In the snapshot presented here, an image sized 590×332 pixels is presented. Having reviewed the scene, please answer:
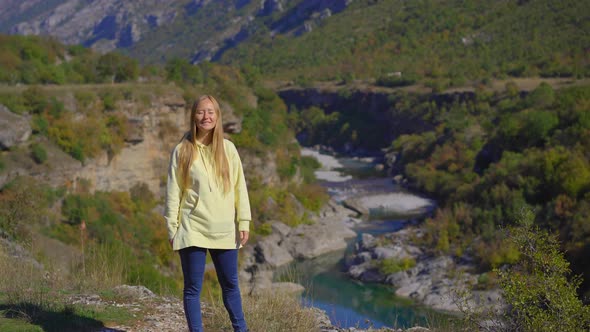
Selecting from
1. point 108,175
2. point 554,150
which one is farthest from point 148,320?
point 554,150

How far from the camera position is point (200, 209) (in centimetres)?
406

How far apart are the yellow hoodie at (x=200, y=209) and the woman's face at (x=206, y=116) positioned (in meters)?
0.13

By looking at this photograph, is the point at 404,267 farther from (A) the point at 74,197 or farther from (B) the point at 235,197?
(B) the point at 235,197

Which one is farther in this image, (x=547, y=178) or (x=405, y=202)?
(x=405, y=202)

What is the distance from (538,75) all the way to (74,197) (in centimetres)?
4215

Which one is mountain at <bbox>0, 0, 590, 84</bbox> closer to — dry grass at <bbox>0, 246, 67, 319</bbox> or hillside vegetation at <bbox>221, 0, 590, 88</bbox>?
hillside vegetation at <bbox>221, 0, 590, 88</bbox>

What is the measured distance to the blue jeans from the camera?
13.4 ft

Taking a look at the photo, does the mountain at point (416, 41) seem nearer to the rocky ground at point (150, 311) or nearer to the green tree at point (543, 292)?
the rocky ground at point (150, 311)

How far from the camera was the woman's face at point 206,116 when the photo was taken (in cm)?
416

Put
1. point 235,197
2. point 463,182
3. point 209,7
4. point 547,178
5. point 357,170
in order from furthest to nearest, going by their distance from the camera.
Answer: point 209,7, point 357,170, point 463,182, point 547,178, point 235,197

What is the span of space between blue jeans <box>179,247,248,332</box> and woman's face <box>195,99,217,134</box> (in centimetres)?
79

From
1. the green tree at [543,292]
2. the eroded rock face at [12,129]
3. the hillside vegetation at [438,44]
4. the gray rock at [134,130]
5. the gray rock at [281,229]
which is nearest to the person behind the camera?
the green tree at [543,292]

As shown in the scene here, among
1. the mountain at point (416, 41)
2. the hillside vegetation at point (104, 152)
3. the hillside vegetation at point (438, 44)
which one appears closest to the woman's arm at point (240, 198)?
the hillside vegetation at point (104, 152)

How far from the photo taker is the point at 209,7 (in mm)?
166125
